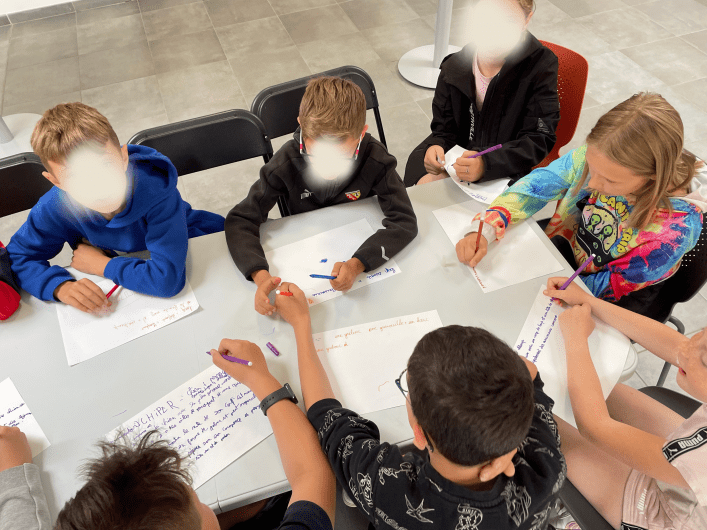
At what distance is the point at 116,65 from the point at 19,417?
303cm

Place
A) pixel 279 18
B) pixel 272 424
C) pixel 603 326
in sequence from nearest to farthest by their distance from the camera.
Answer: pixel 272 424, pixel 603 326, pixel 279 18

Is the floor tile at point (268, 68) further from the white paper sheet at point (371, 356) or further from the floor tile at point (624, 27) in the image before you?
the white paper sheet at point (371, 356)

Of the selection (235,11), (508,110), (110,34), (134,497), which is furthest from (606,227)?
Answer: (110,34)

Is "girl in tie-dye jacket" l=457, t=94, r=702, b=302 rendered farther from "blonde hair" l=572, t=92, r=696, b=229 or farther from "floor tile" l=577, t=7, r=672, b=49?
"floor tile" l=577, t=7, r=672, b=49

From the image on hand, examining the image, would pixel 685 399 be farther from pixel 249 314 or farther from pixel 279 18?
pixel 279 18

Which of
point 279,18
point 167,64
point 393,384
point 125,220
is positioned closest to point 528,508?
point 393,384

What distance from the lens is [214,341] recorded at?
3.61ft

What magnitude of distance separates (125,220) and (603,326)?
1.15 metres

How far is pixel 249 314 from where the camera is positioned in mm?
1148

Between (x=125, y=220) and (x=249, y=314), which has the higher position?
(x=125, y=220)

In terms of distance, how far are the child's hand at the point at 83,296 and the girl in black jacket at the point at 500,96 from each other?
99 centimetres

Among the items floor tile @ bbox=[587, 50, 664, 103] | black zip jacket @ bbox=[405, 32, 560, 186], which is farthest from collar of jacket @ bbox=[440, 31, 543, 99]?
floor tile @ bbox=[587, 50, 664, 103]

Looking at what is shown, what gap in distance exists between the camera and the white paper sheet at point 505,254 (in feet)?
3.91

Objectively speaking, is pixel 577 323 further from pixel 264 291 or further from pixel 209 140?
pixel 209 140
